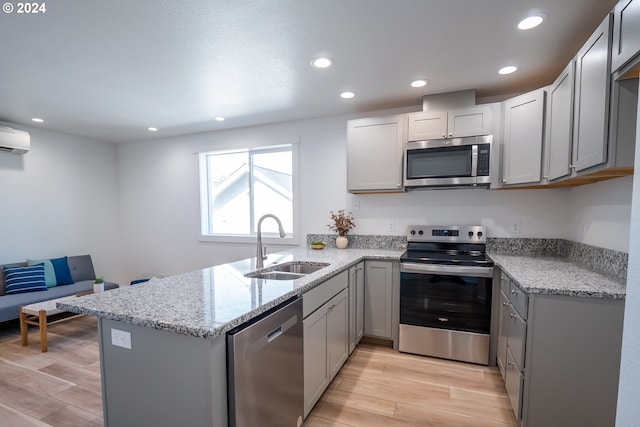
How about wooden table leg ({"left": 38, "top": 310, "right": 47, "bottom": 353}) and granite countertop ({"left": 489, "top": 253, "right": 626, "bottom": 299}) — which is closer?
granite countertop ({"left": 489, "top": 253, "right": 626, "bottom": 299})

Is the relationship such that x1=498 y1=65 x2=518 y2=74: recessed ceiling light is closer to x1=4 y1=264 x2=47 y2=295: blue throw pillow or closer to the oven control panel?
the oven control panel

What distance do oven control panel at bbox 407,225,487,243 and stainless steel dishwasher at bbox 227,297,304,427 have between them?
1839 millimetres

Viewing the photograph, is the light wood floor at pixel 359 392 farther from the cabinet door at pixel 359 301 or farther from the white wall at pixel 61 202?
the white wall at pixel 61 202

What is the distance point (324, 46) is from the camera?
77.4 inches

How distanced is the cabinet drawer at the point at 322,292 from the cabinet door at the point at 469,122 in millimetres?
1647

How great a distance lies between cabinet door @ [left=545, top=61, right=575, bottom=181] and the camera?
5.94ft

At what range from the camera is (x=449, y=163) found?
271 cm

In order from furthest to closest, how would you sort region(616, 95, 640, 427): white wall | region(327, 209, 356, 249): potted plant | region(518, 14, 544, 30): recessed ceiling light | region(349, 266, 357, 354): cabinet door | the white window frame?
the white window frame → region(327, 209, 356, 249): potted plant → region(349, 266, 357, 354): cabinet door → region(518, 14, 544, 30): recessed ceiling light → region(616, 95, 640, 427): white wall

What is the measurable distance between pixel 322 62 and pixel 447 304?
2248mm

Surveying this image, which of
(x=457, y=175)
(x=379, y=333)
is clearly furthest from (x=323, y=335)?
(x=457, y=175)

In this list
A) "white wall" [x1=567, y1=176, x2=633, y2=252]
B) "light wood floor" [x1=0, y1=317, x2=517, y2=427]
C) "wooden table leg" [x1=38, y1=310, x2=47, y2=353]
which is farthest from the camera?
"wooden table leg" [x1=38, y1=310, x2=47, y2=353]

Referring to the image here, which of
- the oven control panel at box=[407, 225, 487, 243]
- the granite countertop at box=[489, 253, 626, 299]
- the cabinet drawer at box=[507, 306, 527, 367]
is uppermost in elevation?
the oven control panel at box=[407, 225, 487, 243]

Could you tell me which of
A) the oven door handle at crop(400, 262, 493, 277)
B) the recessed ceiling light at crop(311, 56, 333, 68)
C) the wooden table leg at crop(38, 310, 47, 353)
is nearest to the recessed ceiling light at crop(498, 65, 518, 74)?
the recessed ceiling light at crop(311, 56, 333, 68)

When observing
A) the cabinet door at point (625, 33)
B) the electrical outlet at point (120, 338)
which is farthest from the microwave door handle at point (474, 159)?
the electrical outlet at point (120, 338)
